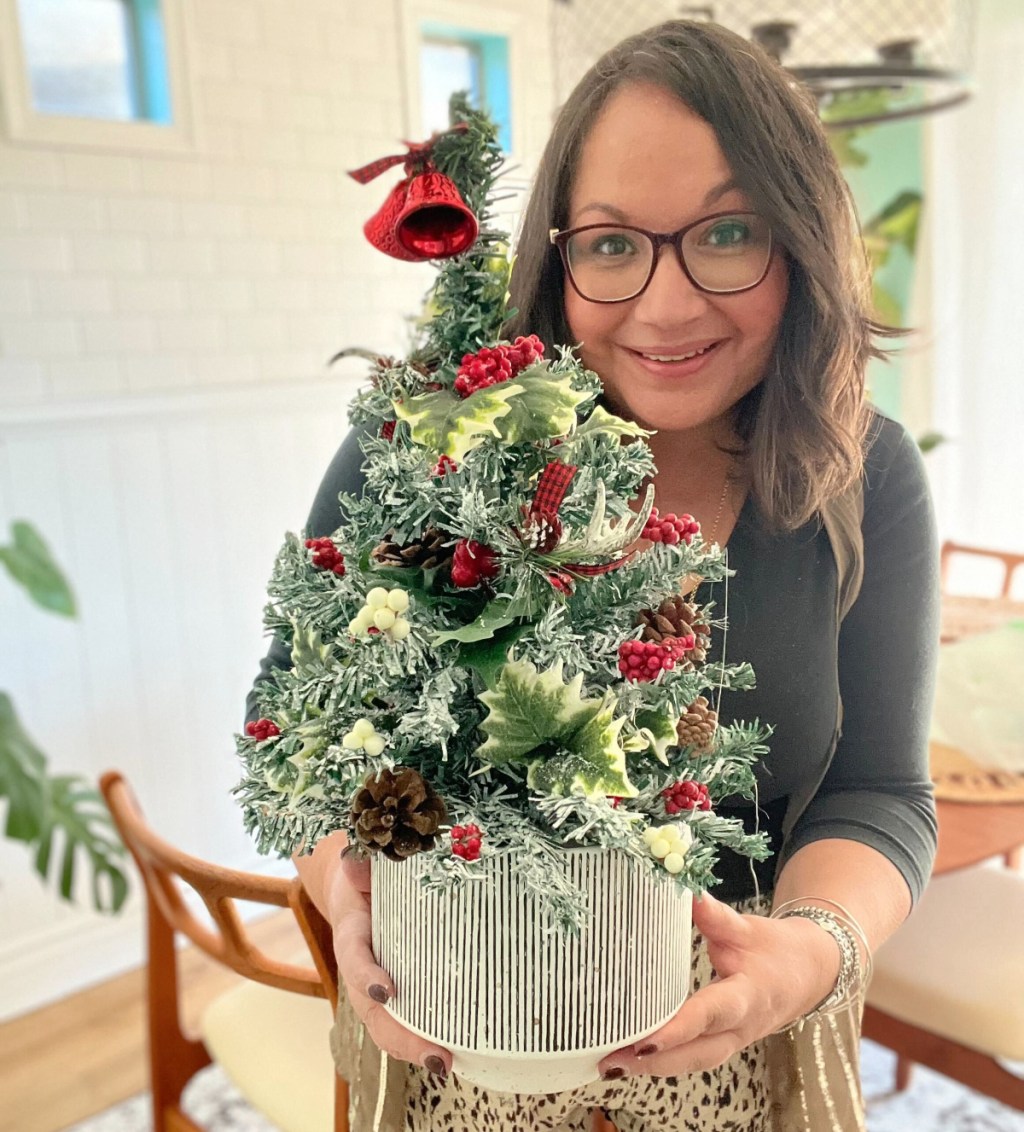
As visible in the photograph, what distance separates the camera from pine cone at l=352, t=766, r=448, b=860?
0.48 metres

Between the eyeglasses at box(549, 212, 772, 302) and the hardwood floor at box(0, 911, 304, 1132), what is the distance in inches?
66.2

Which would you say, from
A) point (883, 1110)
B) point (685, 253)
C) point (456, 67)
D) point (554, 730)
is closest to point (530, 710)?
point (554, 730)

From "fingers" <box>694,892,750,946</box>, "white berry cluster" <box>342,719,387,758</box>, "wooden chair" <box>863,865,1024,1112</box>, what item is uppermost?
"white berry cluster" <box>342,719,387,758</box>

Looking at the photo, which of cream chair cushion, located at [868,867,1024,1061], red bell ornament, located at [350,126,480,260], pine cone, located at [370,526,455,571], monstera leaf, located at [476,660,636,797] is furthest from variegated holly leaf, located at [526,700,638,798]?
cream chair cushion, located at [868,867,1024,1061]

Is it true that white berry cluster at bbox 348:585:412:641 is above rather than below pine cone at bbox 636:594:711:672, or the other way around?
above

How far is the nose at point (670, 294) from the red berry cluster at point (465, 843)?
0.38 m

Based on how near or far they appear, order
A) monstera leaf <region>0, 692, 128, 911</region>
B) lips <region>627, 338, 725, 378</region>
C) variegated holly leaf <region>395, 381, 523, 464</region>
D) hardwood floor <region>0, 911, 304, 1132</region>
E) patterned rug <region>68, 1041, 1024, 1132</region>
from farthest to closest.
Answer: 1. hardwood floor <region>0, 911, 304, 1132</region>
2. patterned rug <region>68, 1041, 1024, 1132</region>
3. monstera leaf <region>0, 692, 128, 911</region>
4. lips <region>627, 338, 725, 378</region>
5. variegated holly leaf <region>395, 381, 523, 464</region>

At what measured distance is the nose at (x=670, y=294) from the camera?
676mm

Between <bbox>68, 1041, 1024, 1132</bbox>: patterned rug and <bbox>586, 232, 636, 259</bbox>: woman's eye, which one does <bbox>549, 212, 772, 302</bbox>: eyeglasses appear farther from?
<bbox>68, 1041, 1024, 1132</bbox>: patterned rug

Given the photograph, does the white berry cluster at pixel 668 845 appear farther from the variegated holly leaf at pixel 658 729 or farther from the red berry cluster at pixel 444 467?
the red berry cluster at pixel 444 467

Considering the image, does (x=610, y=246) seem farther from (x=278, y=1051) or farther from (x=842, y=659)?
(x=278, y=1051)

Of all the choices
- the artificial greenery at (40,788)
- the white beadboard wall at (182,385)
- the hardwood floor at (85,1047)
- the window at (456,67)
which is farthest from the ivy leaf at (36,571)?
the window at (456,67)

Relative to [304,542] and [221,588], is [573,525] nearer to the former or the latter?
[304,542]

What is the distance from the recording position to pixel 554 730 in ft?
1.63
